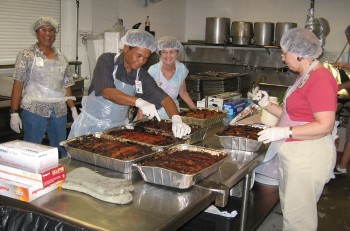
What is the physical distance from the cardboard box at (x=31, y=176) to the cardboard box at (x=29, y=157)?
18 mm

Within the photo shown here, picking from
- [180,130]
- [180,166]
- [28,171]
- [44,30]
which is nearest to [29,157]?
[28,171]

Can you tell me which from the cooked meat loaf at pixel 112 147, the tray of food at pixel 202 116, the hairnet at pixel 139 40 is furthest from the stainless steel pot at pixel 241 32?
the cooked meat loaf at pixel 112 147

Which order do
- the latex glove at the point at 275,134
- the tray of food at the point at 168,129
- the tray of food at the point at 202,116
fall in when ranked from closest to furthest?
the latex glove at the point at 275,134 < the tray of food at the point at 168,129 < the tray of food at the point at 202,116

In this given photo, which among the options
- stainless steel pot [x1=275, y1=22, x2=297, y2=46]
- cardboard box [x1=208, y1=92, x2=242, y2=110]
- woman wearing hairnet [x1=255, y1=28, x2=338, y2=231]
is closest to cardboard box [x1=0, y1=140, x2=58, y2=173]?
woman wearing hairnet [x1=255, y1=28, x2=338, y2=231]

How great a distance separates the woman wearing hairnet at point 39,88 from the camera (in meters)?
3.12

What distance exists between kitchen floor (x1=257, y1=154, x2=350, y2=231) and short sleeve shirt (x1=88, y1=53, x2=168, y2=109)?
61.1 inches

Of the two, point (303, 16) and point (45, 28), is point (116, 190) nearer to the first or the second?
point (45, 28)

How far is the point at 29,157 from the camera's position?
1.55 m

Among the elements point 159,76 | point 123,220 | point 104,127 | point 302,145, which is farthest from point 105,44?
point 123,220

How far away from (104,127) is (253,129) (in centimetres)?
111

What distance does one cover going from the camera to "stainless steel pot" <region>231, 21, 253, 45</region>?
6.23 metres

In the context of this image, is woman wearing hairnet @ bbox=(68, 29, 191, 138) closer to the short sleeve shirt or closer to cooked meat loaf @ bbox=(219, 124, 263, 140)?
the short sleeve shirt

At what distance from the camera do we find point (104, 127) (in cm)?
275

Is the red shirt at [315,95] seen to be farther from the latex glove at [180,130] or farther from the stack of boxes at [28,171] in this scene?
the stack of boxes at [28,171]
